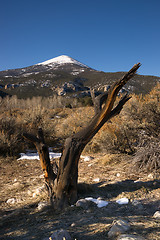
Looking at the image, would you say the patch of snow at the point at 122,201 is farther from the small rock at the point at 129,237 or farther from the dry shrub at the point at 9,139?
the dry shrub at the point at 9,139

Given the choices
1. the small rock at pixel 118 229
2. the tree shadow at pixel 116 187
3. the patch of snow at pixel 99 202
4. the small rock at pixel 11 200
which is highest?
the small rock at pixel 118 229

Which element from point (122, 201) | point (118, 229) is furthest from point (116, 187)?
point (118, 229)

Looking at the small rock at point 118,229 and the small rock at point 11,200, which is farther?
the small rock at point 11,200

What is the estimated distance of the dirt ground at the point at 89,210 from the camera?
6.05 ft

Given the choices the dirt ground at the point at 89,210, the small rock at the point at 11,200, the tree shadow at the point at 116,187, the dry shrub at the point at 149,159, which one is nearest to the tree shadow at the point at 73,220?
the dirt ground at the point at 89,210

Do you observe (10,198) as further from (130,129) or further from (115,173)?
(130,129)

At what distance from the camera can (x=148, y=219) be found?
75.7 inches

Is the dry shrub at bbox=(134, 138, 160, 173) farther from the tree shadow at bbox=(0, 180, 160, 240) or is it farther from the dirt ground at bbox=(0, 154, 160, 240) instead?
the tree shadow at bbox=(0, 180, 160, 240)

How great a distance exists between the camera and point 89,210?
240 centimetres

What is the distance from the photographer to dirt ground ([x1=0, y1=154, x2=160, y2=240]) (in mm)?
1845

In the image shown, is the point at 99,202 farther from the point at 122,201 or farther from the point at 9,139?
the point at 9,139

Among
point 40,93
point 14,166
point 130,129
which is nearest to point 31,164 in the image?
point 14,166

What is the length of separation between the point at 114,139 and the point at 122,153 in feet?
1.76

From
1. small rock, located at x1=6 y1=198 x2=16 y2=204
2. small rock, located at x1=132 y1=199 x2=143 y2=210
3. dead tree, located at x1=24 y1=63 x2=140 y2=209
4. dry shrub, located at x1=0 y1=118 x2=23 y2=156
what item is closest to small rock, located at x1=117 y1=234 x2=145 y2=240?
small rock, located at x1=132 y1=199 x2=143 y2=210
